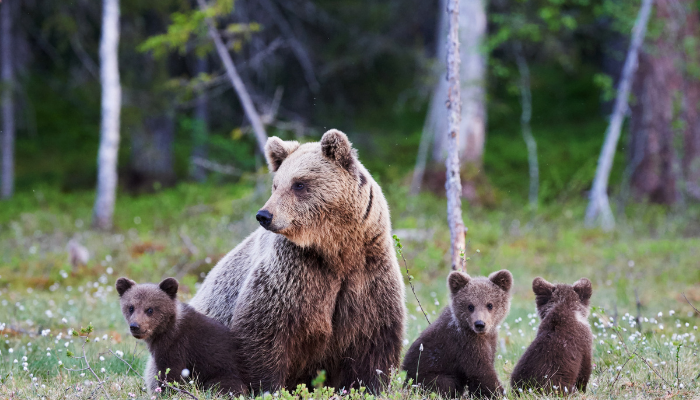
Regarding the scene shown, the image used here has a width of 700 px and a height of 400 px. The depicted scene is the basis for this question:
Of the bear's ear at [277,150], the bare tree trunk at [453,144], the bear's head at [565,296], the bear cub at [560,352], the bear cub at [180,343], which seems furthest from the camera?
the bare tree trunk at [453,144]

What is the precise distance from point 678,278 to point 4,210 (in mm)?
17821

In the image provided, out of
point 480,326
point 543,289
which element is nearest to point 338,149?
point 480,326

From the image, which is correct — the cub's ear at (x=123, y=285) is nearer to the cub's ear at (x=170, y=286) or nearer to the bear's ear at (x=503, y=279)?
the cub's ear at (x=170, y=286)

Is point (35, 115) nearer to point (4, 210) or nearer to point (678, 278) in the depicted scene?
point (4, 210)

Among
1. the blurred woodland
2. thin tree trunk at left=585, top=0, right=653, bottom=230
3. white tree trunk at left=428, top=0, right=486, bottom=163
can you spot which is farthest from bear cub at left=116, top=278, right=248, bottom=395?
white tree trunk at left=428, top=0, right=486, bottom=163

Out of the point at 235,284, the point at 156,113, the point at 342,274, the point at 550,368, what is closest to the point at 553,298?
the point at 550,368

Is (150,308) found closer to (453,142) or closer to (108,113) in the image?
(453,142)

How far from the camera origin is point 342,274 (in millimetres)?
5039

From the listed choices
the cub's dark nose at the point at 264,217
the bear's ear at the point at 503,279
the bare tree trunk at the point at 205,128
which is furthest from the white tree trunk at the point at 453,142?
the bare tree trunk at the point at 205,128

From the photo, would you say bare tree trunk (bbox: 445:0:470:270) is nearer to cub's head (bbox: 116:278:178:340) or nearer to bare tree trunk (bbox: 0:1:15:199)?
cub's head (bbox: 116:278:178:340)

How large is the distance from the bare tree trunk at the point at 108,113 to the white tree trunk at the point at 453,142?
11109 millimetres

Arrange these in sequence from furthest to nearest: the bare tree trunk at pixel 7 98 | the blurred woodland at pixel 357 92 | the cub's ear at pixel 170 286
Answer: the bare tree trunk at pixel 7 98
the blurred woodland at pixel 357 92
the cub's ear at pixel 170 286

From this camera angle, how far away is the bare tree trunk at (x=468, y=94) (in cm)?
1772

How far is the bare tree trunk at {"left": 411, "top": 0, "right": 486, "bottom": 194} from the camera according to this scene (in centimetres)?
1772
